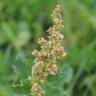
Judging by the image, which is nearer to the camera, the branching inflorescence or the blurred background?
the branching inflorescence

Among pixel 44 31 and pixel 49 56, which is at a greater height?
pixel 44 31

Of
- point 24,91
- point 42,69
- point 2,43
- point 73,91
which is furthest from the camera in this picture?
point 2,43

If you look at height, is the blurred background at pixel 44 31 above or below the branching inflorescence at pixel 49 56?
above

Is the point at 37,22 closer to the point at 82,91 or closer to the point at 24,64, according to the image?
the point at 82,91

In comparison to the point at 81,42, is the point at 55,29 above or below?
below

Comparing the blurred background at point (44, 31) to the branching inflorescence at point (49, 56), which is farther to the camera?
the blurred background at point (44, 31)

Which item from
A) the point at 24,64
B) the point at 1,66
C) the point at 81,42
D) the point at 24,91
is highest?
the point at 81,42

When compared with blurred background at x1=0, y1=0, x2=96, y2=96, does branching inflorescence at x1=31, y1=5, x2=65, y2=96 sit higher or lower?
lower

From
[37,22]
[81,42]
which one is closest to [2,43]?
[37,22]
